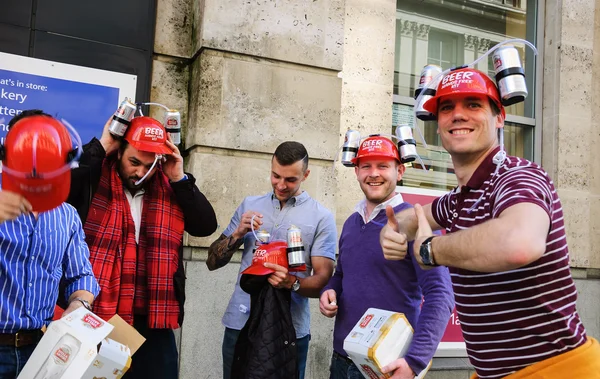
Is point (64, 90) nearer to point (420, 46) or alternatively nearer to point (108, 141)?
point (108, 141)

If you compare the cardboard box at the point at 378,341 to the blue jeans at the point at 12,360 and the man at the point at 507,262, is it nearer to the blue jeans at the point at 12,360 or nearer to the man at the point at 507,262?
the man at the point at 507,262

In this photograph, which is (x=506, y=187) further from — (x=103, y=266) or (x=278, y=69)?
(x=278, y=69)

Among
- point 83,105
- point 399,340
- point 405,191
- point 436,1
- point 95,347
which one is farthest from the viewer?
point 436,1

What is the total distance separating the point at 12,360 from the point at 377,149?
7.27 ft

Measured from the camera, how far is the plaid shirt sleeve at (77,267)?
3131 mm

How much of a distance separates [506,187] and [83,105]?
3.93 metres

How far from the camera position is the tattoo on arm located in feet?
12.5

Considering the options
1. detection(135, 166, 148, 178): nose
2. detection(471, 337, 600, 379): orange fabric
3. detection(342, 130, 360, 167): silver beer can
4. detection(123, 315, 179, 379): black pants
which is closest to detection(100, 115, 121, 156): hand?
detection(135, 166, 148, 178): nose

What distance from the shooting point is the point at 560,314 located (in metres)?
2.02

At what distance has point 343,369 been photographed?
132 inches

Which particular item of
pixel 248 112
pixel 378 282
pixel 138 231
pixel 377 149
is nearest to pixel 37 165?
pixel 138 231

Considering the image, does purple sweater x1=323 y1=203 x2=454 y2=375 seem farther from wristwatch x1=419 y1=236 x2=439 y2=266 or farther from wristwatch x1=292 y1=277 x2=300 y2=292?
wristwatch x1=419 y1=236 x2=439 y2=266

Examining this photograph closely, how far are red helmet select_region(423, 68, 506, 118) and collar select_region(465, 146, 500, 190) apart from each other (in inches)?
9.9

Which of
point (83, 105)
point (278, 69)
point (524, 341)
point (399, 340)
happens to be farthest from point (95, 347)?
point (278, 69)
